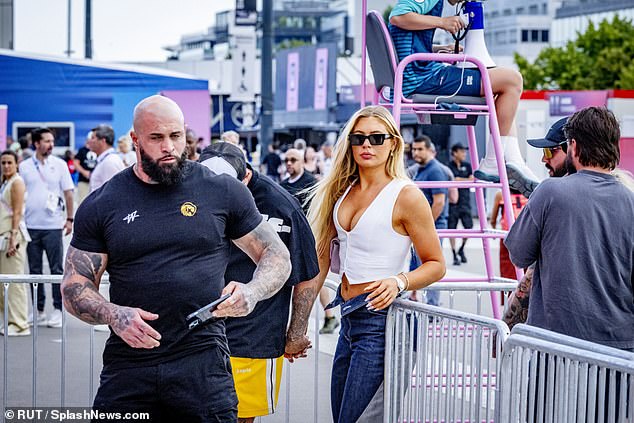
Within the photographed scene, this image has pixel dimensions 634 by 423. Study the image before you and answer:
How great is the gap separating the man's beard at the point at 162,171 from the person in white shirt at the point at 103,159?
7.21 metres

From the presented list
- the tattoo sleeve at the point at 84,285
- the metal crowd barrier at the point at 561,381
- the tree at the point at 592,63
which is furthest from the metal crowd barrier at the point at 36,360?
the tree at the point at 592,63

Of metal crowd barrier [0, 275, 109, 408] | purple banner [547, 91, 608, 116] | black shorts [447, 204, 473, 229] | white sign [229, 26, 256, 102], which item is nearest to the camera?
metal crowd barrier [0, 275, 109, 408]

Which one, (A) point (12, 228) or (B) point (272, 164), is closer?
(A) point (12, 228)

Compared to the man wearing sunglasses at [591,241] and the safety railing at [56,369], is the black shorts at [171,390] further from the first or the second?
the safety railing at [56,369]

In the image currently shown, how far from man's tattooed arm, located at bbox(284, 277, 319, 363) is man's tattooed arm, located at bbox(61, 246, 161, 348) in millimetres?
1207

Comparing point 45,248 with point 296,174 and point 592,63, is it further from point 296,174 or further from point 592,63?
point 592,63

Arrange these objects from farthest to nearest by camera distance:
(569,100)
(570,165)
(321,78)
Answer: (321,78) → (569,100) → (570,165)

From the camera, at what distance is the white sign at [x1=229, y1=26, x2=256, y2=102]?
68.0ft

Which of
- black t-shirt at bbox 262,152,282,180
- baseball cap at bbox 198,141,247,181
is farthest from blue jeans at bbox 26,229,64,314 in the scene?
black t-shirt at bbox 262,152,282,180

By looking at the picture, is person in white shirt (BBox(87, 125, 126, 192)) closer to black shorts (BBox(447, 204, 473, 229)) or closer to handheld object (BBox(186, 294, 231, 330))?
handheld object (BBox(186, 294, 231, 330))

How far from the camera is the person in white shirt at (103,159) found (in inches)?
452

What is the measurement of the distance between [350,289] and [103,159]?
280 inches

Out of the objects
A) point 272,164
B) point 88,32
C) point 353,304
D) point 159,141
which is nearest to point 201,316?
point 159,141

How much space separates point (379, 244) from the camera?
4.96m
